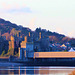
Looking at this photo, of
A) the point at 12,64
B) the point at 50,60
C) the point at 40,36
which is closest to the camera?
the point at 12,64

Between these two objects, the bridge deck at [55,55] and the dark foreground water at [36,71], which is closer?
the dark foreground water at [36,71]

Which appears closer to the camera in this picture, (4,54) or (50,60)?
(50,60)

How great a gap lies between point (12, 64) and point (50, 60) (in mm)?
14093

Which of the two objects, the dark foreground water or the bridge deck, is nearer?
the dark foreground water

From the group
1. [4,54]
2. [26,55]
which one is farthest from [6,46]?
[26,55]

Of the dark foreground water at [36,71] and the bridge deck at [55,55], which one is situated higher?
the bridge deck at [55,55]

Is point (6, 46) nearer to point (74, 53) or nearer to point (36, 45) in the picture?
point (36, 45)

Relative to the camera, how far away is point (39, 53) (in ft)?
538

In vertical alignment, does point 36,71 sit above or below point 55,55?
below

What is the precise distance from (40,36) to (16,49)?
53.3 ft

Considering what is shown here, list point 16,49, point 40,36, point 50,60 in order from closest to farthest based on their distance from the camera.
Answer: point 50,60 < point 16,49 < point 40,36

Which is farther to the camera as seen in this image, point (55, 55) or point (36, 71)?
point (55, 55)

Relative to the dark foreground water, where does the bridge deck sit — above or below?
above

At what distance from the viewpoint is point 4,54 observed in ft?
574
